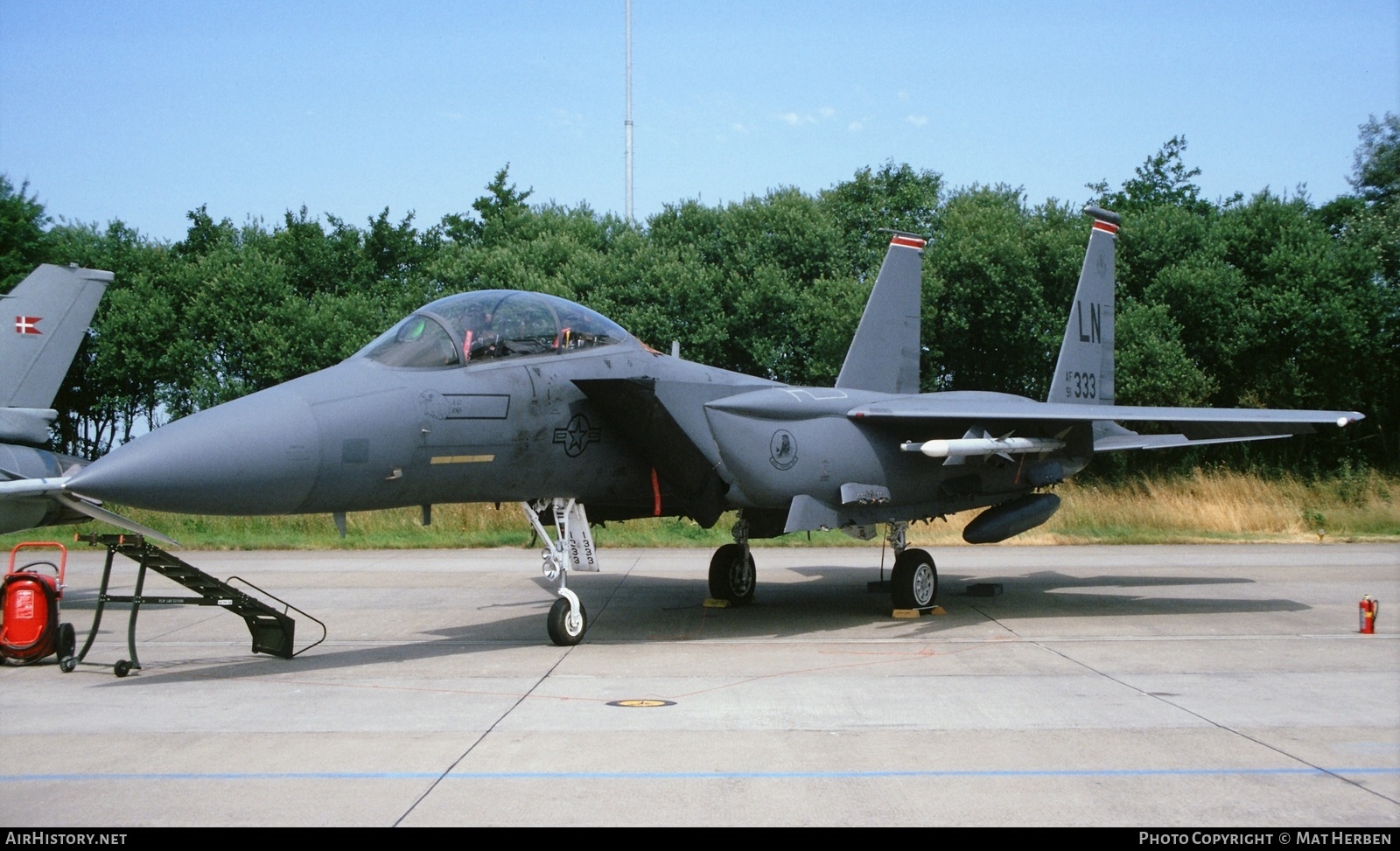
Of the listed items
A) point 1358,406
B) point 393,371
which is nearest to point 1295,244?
point 1358,406

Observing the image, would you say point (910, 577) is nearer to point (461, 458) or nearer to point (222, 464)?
point (461, 458)

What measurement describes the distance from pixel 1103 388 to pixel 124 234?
3152 centimetres

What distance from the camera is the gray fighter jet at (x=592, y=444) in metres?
7.99

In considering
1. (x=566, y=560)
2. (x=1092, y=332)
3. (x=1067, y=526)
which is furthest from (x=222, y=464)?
(x=1067, y=526)

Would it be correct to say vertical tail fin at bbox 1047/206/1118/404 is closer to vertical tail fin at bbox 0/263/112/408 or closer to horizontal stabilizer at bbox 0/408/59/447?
vertical tail fin at bbox 0/263/112/408

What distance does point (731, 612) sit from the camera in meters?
12.5

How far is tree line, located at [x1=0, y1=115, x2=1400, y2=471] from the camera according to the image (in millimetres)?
27875

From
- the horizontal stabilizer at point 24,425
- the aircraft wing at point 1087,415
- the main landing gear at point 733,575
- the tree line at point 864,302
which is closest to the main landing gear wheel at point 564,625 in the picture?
the main landing gear at point 733,575

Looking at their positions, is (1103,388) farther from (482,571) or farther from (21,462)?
(21,462)

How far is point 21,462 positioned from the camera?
12.3m

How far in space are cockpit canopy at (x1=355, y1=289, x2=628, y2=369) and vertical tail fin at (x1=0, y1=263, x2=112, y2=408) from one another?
6120 mm

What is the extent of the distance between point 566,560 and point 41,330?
7.68 metres

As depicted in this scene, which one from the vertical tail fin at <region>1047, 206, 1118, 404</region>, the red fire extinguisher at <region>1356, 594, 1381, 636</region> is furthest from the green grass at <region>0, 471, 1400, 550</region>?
the red fire extinguisher at <region>1356, 594, 1381, 636</region>
